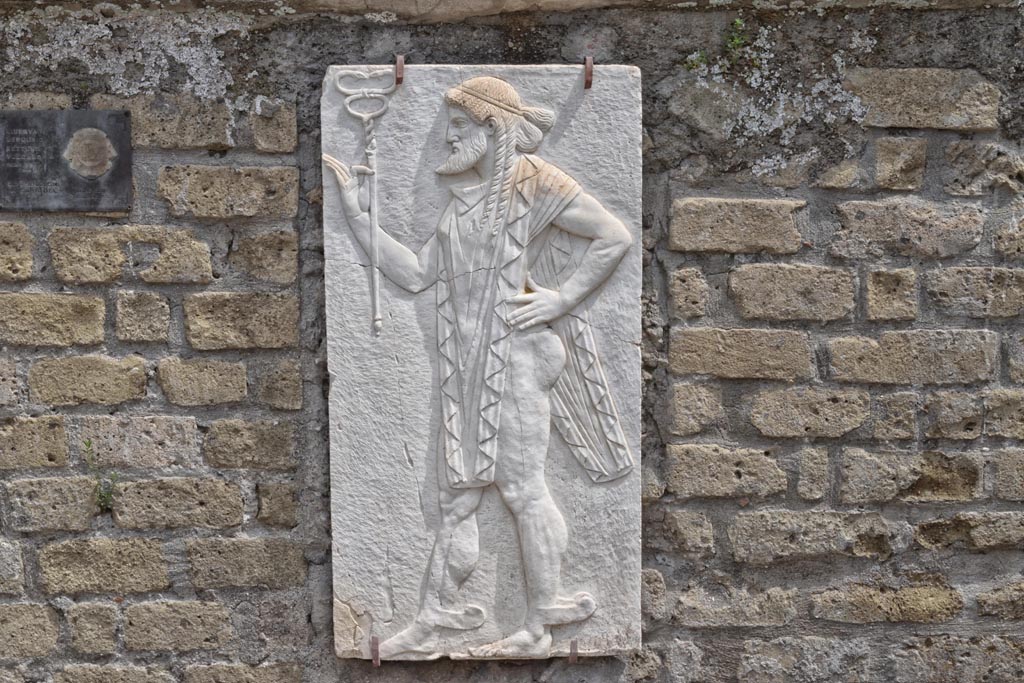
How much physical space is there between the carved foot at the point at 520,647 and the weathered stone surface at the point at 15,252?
5.32 ft

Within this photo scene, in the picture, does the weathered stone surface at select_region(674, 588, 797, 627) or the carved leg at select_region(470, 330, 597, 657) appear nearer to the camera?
the carved leg at select_region(470, 330, 597, 657)

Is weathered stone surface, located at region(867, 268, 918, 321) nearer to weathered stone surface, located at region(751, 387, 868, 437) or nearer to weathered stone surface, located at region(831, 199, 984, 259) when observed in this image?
weathered stone surface, located at region(831, 199, 984, 259)

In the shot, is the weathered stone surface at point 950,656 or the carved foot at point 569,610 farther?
the weathered stone surface at point 950,656

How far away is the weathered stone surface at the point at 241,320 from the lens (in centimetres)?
306

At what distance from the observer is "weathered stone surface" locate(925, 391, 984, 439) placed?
10.2 ft

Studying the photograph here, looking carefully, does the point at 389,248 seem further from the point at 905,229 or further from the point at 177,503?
the point at 905,229

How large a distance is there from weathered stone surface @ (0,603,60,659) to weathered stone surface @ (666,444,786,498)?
1.78 meters

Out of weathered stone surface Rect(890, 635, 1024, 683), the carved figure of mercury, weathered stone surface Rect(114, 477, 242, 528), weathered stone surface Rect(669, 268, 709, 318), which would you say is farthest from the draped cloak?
weathered stone surface Rect(890, 635, 1024, 683)

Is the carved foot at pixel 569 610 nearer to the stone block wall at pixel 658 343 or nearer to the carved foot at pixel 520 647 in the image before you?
the carved foot at pixel 520 647

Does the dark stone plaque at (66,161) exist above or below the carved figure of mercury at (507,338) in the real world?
above

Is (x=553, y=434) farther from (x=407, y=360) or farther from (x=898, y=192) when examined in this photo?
(x=898, y=192)

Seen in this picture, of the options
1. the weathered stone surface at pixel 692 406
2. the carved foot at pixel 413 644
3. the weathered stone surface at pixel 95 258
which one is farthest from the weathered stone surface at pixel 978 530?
the weathered stone surface at pixel 95 258

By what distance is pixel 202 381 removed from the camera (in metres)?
3.07

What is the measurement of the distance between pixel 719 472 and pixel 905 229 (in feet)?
2.80
